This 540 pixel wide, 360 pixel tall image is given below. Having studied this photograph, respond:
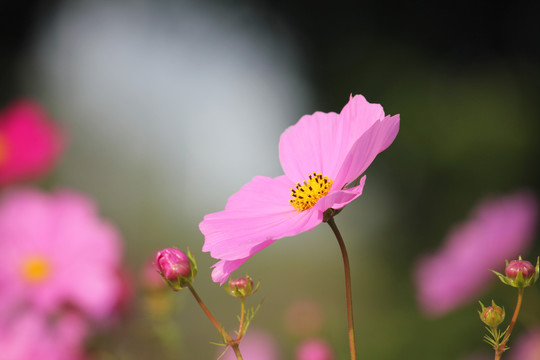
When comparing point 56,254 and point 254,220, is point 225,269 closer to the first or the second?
point 254,220

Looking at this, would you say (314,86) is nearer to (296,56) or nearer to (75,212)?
(296,56)

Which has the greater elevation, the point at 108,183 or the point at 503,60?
the point at 503,60

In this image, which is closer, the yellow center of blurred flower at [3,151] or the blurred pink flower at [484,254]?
the blurred pink flower at [484,254]

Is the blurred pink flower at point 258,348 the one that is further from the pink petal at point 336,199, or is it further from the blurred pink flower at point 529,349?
the pink petal at point 336,199

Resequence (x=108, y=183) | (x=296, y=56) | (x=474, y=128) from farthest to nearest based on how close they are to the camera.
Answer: (x=108, y=183) → (x=296, y=56) → (x=474, y=128)

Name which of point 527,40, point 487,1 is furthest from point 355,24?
point 527,40

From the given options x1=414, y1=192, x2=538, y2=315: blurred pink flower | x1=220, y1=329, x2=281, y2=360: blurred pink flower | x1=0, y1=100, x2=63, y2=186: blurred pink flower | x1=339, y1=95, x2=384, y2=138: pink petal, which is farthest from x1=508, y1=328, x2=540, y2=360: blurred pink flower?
x1=0, y1=100, x2=63, y2=186: blurred pink flower

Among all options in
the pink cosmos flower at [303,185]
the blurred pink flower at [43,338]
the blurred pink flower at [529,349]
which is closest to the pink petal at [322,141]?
the pink cosmos flower at [303,185]
